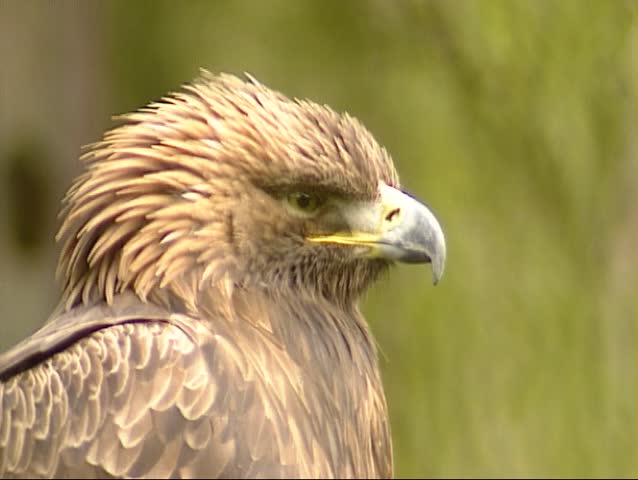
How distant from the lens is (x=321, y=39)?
491 centimetres

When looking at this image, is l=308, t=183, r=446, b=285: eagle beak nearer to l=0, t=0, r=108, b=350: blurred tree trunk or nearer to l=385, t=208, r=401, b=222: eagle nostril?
l=385, t=208, r=401, b=222: eagle nostril

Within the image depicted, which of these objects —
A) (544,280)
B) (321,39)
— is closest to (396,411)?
(544,280)

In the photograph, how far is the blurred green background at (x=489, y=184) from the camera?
15.0 ft

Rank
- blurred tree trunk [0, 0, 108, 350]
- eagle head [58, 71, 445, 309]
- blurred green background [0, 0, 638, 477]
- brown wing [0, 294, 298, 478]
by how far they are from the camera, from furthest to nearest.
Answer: blurred tree trunk [0, 0, 108, 350] < blurred green background [0, 0, 638, 477] < eagle head [58, 71, 445, 309] < brown wing [0, 294, 298, 478]

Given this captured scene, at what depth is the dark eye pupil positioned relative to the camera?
2564 millimetres

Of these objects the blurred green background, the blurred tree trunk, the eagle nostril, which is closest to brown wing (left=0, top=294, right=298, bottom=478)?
the eagle nostril

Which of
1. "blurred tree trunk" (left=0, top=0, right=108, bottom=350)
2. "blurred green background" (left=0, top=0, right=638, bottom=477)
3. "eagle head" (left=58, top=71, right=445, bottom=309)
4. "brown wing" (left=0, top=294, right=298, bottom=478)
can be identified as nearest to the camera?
"brown wing" (left=0, top=294, right=298, bottom=478)

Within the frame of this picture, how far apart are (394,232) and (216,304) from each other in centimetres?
39

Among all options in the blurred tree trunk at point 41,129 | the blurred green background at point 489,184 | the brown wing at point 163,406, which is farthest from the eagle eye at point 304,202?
the blurred tree trunk at point 41,129

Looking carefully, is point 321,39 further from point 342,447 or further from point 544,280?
point 342,447

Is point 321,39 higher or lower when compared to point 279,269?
higher

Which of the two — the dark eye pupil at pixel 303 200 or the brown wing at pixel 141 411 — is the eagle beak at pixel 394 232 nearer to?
the dark eye pupil at pixel 303 200

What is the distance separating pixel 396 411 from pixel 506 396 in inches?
17.1

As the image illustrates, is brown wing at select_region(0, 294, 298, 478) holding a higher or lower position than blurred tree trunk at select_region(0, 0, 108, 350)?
lower
